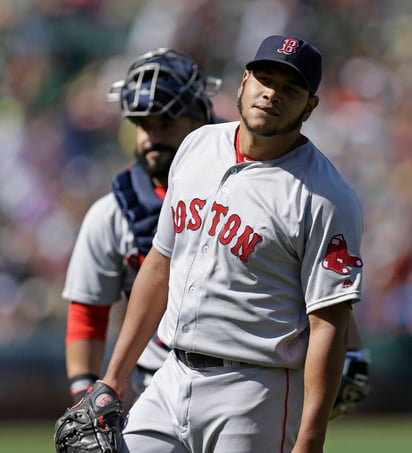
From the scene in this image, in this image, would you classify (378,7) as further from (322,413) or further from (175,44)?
(322,413)

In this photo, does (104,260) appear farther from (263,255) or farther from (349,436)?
(349,436)

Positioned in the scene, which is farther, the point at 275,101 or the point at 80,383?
the point at 80,383

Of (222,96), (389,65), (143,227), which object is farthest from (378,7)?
(143,227)

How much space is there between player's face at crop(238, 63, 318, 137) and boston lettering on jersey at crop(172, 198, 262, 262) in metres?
0.28

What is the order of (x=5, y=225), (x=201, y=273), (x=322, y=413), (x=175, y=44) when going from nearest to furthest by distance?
(x=322, y=413), (x=201, y=273), (x=5, y=225), (x=175, y=44)

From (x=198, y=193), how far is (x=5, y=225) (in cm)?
701

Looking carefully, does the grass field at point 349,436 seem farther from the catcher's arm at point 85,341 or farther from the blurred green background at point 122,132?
the catcher's arm at point 85,341

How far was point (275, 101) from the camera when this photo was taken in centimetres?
320

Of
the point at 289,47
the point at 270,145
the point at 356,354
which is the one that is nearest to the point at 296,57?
the point at 289,47

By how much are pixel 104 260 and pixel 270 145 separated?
1406mm

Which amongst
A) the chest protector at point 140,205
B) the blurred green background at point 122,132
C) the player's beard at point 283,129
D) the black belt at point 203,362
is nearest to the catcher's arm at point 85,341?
the chest protector at point 140,205

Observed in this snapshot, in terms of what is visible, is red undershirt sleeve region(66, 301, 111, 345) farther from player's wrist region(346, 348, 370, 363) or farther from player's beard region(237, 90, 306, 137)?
player's beard region(237, 90, 306, 137)

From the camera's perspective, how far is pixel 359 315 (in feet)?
30.6

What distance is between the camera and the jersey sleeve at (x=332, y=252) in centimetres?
310
